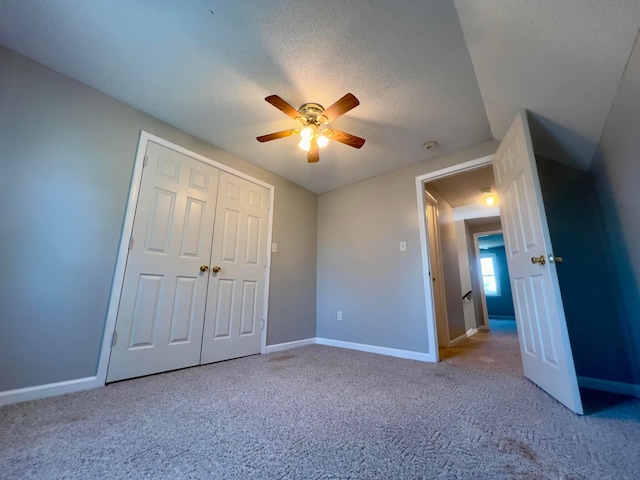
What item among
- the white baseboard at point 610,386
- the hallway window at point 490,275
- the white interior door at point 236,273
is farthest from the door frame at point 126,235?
the hallway window at point 490,275

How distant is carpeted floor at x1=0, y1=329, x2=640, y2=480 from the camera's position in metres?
0.94

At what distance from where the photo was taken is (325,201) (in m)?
3.86

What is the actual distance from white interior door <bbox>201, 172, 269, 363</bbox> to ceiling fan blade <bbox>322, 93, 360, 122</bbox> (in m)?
1.50

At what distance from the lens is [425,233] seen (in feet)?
9.25

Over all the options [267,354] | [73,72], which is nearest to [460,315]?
[267,354]

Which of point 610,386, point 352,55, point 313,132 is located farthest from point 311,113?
point 610,386

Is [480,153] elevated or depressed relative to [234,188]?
elevated

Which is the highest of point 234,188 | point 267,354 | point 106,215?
point 234,188

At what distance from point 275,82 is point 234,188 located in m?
1.32

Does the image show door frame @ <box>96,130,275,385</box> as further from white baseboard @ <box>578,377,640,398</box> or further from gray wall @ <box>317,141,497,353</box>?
white baseboard @ <box>578,377,640,398</box>

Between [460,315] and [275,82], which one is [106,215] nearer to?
[275,82]

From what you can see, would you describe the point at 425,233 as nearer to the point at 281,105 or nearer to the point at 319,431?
the point at 281,105

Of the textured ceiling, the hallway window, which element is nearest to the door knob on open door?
the textured ceiling

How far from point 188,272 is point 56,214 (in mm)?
992
